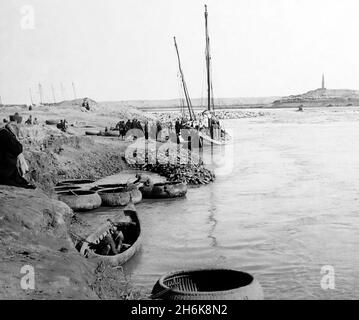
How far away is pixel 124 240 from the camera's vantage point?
16125mm

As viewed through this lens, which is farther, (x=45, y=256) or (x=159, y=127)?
(x=159, y=127)

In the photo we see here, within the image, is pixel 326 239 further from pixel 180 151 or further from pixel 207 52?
pixel 207 52

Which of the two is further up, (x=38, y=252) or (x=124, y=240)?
(x=38, y=252)

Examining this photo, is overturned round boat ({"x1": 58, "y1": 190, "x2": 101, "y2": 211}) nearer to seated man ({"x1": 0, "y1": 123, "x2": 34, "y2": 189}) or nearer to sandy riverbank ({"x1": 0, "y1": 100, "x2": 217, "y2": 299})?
sandy riverbank ({"x1": 0, "y1": 100, "x2": 217, "y2": 299})

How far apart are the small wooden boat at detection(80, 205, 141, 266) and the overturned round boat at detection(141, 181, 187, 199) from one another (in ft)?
19.9

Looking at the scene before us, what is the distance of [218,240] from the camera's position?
56.6 ft

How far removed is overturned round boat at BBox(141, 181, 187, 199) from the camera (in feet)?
78.0

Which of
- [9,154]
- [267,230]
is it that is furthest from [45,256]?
[267,230]

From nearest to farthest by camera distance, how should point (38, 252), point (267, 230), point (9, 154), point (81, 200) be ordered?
point (38, 252), point (9, 154), point (267, 230), point (81, 200)

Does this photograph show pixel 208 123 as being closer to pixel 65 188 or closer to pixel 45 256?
pixel 65 188

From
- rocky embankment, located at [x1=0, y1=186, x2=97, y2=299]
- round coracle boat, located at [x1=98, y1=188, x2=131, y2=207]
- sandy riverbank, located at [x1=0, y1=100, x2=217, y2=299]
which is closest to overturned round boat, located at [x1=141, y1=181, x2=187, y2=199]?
round coracle boat, located at [x1=98, y1=188, x2=131, y2=207]

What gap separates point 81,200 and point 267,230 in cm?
726

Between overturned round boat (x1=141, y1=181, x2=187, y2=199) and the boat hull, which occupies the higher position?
the boat hull
